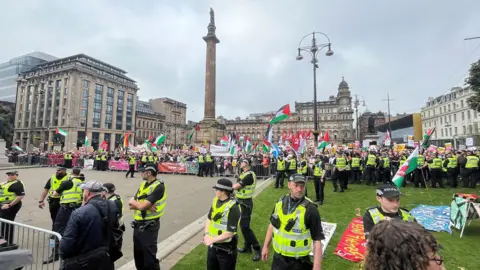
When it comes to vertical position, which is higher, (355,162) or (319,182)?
(355,162)

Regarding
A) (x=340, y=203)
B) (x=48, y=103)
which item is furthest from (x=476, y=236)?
(x=48, y=103)

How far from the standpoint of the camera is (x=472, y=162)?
40.7 feet

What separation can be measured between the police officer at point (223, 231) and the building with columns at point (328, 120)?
8469 cm

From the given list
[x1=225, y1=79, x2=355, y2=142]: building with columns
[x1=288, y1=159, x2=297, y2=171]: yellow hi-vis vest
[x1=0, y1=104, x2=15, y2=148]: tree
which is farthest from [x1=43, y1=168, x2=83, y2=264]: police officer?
[x1=225, y1=79, x2=355, y2=142]: building with columns

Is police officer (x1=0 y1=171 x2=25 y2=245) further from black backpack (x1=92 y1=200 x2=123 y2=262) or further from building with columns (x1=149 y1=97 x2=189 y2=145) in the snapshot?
building with columns (x1=149 y1=97 x2=189 y2=145)

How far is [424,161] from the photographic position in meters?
13.9

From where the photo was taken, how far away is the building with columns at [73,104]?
224ft

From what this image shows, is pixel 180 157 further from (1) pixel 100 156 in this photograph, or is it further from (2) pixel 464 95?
(2) pixel 464 95

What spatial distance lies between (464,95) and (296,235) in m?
73.4

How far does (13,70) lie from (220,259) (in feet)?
390

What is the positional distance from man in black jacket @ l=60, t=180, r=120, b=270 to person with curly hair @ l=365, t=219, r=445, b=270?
326cm

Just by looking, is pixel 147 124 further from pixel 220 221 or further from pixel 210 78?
pixel 220 221

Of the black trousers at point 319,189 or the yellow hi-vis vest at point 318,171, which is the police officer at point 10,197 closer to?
the black trousers at point 319,189

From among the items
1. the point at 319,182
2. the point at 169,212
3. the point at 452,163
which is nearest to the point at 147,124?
the point at 169,212
